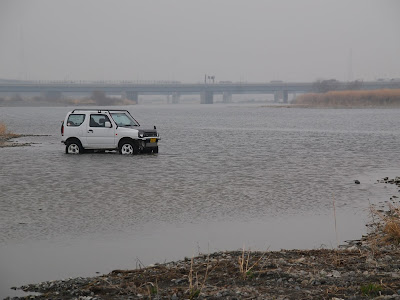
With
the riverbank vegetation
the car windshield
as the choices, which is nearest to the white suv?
the car windshield

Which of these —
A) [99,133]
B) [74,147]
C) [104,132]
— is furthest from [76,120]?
[74,147]

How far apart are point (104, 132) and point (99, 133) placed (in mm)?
213

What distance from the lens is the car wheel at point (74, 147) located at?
1031 inches

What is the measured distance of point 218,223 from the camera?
480 inches

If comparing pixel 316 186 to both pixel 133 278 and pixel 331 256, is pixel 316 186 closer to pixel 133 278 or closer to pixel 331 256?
pixel 331 256

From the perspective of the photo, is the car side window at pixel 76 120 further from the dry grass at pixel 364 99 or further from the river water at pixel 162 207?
the dry grass at pixel 364 99

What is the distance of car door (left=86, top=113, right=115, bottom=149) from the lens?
25438 millimetres

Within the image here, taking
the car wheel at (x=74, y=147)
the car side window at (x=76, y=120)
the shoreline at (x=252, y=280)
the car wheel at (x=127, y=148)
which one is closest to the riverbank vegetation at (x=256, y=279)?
the shoreline at (x=252, y=280)

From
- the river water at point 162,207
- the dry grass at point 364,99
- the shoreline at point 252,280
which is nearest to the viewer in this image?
the shoreline at point 252,280

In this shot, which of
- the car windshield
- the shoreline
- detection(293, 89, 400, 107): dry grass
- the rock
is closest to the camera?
the shoreline

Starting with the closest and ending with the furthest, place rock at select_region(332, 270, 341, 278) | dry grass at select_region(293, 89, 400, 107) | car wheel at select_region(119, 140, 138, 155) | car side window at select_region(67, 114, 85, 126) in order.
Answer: rock at select_region(332, 270, 341, 278) < car side window at select_region(67, 114, 85, 126) < car wheel at select_region(119, 140, 138, 155) < dry grass at select_region(293, 89, 400, 107)

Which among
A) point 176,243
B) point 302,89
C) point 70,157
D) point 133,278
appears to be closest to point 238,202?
point 176,243

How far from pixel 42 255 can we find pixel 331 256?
4264 millimetres

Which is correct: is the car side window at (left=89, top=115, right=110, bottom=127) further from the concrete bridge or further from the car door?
the concrete bridge
